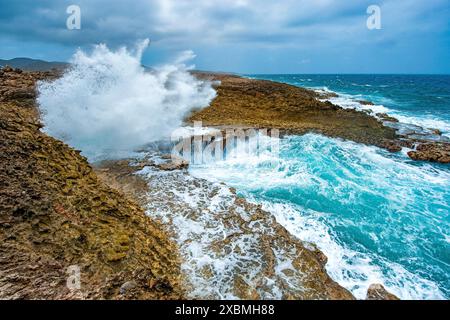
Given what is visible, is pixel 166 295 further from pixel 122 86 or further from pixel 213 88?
pixel 213 88

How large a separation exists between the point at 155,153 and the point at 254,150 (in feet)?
14.1

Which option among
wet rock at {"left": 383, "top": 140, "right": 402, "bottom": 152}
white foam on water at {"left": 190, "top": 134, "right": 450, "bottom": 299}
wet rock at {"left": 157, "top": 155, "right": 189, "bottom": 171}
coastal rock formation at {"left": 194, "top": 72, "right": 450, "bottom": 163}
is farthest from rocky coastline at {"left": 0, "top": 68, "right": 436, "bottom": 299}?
wet rock at {"left": 383, "top": 140, "right": 402, "bottom": 152}

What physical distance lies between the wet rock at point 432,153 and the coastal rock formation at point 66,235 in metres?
12.3

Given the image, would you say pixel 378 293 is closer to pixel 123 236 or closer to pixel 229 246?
pixel 229 246

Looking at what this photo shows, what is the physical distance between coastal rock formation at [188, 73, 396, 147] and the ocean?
2104 mm

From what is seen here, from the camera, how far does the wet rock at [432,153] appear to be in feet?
41.8

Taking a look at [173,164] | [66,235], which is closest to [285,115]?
[173,164]

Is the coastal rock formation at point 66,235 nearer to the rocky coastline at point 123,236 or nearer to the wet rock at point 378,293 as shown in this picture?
the rocky coastline at point 123,236

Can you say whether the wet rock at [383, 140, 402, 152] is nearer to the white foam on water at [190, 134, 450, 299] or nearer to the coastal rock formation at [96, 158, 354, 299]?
the white foam on water at [190, 134, 450, 299]

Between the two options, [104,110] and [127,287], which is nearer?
[127,287]

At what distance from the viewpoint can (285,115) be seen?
19453 millimetres

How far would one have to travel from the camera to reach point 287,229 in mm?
6719

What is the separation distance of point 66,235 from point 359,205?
7.68 m

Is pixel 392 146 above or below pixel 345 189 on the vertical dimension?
above
